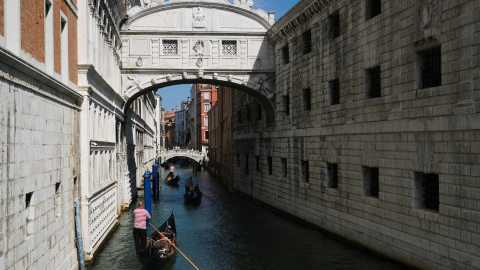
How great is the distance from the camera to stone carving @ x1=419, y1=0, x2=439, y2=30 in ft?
31.1

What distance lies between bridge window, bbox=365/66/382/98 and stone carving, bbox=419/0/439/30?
213cm

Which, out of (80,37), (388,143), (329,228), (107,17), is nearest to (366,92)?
(388,143)

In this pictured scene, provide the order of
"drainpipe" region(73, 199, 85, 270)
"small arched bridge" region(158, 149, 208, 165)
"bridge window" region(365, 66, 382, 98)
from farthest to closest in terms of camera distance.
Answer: "small arched bridge" region(158, 149, 208, 165)
"bridge window" region(365, 66, 382, 98)
"drainpipe" region(73, 199, 85, 270)

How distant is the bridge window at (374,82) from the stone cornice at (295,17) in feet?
10.2

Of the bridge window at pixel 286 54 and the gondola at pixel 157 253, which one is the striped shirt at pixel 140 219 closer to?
the gondola at pixel 157 253

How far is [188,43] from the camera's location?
1905 centimetres

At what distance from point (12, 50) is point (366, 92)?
27.9 feet

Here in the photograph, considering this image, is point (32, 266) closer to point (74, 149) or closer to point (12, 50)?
point (12, 50)

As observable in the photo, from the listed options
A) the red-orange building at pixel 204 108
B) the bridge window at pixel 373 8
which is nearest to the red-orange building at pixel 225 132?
the bridge window at pixel 373 8

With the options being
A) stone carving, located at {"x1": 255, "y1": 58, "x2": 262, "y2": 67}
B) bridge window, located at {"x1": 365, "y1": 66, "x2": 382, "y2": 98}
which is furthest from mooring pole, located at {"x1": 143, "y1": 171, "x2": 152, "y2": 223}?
bridge window, located at {"x1": 365, "y1": 66, "x2": 382, "y2": 98}

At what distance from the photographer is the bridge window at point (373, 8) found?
1205 cm

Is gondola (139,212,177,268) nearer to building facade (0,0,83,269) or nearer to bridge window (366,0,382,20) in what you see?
building facade (0,0,83,269)

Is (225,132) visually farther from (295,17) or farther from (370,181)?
(370,181)

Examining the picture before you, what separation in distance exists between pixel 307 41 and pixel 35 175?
1133 cm
